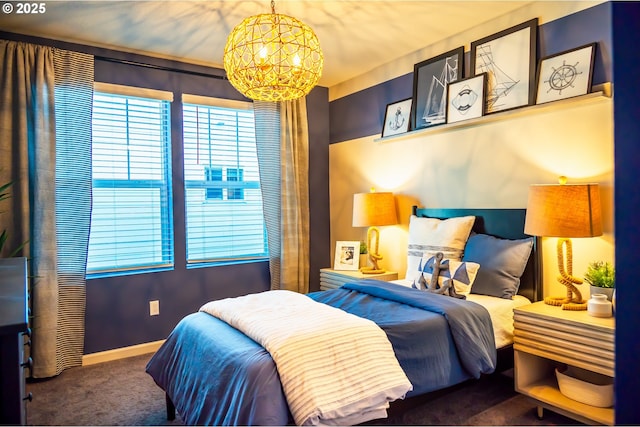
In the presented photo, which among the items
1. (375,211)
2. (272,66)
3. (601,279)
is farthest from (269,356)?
(375,211)

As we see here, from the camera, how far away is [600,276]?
2264mm

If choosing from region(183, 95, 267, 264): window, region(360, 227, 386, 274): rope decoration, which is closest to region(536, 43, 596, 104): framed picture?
region(360, 227, 386, 274): rope decoration

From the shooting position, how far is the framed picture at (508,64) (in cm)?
277

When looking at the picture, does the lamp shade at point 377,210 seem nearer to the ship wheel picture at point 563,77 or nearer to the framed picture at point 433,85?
the framed picture at point 433,85

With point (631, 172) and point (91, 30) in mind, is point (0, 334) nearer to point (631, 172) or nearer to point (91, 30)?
point (631, 172)

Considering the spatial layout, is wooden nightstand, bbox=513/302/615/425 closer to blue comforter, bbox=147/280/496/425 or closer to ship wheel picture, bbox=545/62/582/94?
blue comforter, bbox=147/280/496/425

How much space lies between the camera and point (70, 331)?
10.4 feet

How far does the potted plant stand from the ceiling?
5.85 feet

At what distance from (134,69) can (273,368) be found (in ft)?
9.68

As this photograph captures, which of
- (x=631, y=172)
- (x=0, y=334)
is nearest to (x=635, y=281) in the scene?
(x=631, y=172)

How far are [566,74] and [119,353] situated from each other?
3861 millimetres

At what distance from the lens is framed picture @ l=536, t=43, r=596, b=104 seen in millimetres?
2471

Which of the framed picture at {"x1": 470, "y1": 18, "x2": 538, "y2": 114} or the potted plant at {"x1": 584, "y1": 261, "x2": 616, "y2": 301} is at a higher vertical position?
the framed picture at {"x1": 470, "y1": 18, "x2": 538, "y2": 114}

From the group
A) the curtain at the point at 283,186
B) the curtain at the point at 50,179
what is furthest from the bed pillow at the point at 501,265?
the curtain at the point at 50,179
